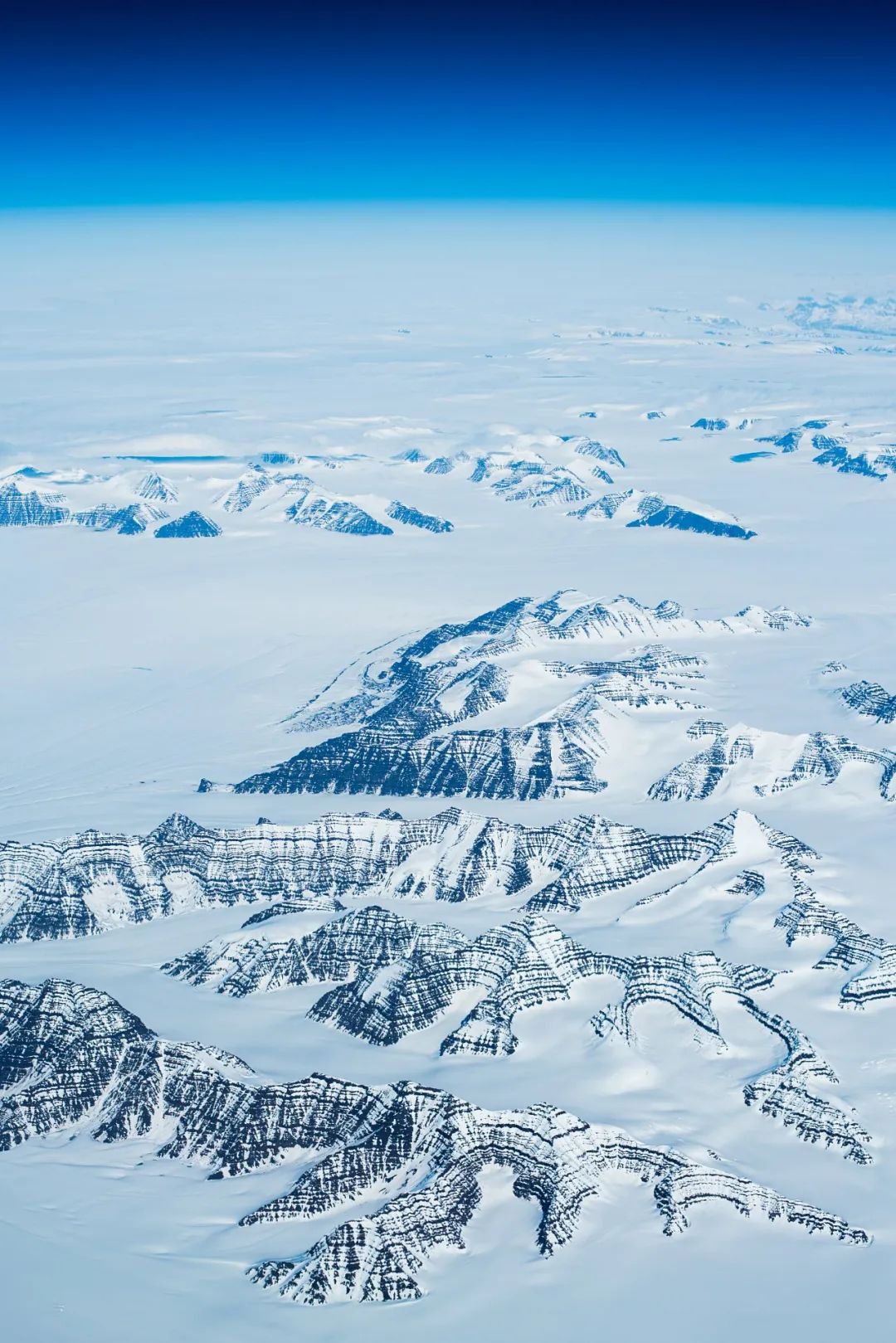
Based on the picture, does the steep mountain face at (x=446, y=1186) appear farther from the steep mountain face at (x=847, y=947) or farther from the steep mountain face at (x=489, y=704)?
the steep mountain face at (x=489, y=704)

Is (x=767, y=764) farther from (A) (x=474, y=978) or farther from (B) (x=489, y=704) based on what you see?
(A) (x=474, y=978)

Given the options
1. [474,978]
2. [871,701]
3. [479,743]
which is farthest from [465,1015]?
[871,701]

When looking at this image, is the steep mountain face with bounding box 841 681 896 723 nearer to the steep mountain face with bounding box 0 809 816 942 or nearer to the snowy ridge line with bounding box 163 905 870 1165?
the steep mountain face with bounding box 0 809 816 942

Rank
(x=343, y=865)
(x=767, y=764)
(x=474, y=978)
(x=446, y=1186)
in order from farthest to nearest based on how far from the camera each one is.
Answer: (x=767, y=764), (x=343, y=865), (x=474, y=978), (x=446, y=1186)

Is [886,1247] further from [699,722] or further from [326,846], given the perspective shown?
[699,722]

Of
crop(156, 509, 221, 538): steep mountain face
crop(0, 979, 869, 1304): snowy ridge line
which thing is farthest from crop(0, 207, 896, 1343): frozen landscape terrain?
crop(156, 509, 221, 538): steep mountain face

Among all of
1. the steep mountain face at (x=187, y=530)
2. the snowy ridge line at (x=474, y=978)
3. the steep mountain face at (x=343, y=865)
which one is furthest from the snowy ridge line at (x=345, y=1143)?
the steep mountain face at (x=187, y=530)
